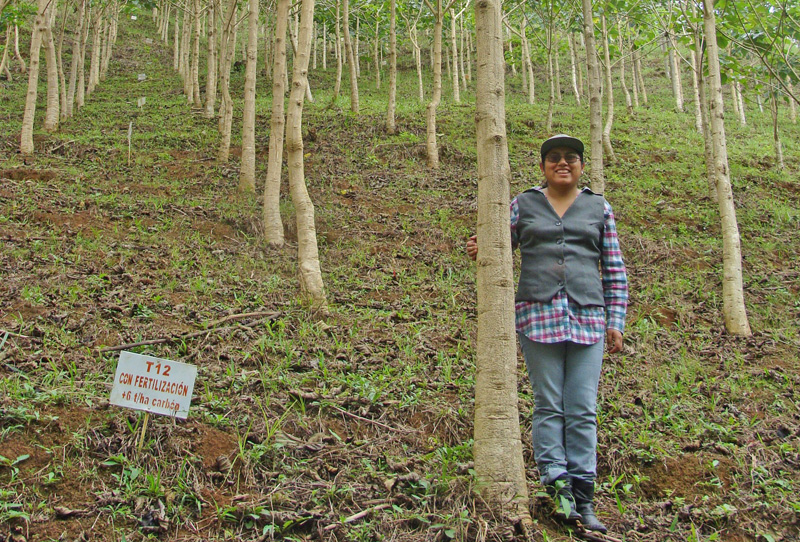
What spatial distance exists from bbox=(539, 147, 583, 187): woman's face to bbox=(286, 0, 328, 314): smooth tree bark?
3.02 meters

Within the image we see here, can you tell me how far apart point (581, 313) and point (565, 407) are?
46 cm


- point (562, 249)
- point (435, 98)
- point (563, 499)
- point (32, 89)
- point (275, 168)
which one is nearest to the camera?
point (563, 499)

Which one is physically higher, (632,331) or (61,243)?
(61,243)

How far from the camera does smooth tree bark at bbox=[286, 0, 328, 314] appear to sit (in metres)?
5.66

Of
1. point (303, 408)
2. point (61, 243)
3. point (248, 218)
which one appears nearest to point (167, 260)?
point (61, 243)

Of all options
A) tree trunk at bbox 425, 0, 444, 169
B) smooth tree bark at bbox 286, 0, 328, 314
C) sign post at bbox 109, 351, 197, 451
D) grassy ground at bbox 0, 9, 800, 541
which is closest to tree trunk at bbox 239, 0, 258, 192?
grassy ground at bbox 0, 9, 800, 541

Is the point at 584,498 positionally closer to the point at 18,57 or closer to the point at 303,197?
the point at 303,197

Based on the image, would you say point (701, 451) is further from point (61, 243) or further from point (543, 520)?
point (61, 243)

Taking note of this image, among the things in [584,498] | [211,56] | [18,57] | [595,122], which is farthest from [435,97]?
[18,57]

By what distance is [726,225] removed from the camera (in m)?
6.36

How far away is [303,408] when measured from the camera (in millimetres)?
3658

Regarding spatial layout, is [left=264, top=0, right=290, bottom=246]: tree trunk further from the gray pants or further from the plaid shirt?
the gray pants

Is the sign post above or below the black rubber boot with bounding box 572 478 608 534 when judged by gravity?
above

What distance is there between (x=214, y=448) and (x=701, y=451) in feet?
10.1
